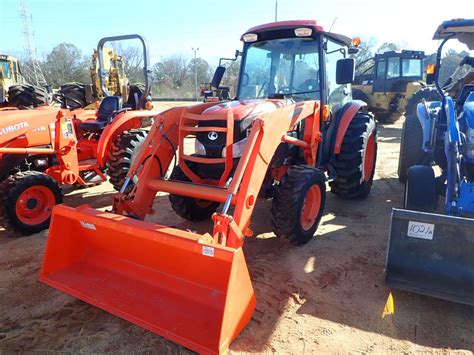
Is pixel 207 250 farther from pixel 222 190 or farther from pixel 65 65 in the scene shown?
pixel 65 65

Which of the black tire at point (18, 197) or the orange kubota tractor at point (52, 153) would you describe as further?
the orange kubota tractor at point (52, 153)

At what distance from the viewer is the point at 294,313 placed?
9.40 ft

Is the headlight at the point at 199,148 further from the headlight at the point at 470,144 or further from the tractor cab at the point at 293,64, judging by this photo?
the headlight at the point at 470,144

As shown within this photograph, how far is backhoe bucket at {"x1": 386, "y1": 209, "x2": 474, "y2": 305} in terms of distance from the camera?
278cm

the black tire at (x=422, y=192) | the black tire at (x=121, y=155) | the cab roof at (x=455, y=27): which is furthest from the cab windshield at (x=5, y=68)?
the black tire at (x=422, y=192)

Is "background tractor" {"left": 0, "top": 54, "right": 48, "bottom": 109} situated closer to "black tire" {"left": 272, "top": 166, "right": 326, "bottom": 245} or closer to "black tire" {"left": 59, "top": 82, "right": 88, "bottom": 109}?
"black tire" {"left": 59, "top": 82, "right": 88, "bottom": 109}

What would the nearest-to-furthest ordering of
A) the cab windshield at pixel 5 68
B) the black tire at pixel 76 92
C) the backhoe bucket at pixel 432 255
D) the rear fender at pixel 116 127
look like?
the backhoe bucket at pixel 432 255
the rear fender at pixel 116 127
the black tire at pixel 76 92
the cab windshield at pixel 5 68

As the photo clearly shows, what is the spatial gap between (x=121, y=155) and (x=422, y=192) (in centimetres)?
378

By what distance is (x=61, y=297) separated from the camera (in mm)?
3074

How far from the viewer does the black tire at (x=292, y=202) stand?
352 cm

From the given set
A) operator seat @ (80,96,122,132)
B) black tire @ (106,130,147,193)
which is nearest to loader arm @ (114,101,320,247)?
black tire @ (106,130,147,193)

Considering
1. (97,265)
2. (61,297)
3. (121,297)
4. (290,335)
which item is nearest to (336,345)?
(290,335)

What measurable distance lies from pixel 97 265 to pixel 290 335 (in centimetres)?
161

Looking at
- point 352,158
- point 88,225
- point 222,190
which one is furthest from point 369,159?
point 88,225
